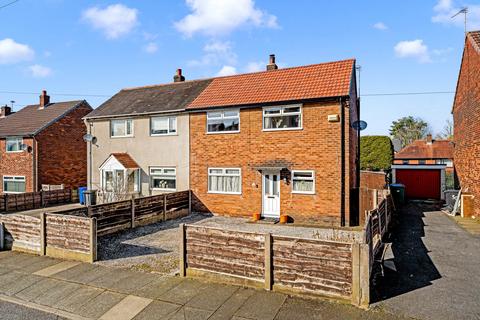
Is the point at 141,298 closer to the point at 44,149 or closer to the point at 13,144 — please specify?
the point at 44,149

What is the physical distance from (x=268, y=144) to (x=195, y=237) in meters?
7.89

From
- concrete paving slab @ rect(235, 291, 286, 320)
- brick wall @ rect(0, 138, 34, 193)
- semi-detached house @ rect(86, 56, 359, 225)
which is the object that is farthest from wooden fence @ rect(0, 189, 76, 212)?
concrete paving slab @ rect(235, 291, 286, 320)

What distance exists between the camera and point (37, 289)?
6840mm

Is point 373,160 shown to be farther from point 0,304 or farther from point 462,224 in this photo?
point 0,304

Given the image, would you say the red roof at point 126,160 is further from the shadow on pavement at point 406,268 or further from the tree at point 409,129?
the tree at point 409,129

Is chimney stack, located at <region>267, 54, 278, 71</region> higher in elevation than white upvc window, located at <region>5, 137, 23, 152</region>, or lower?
higher

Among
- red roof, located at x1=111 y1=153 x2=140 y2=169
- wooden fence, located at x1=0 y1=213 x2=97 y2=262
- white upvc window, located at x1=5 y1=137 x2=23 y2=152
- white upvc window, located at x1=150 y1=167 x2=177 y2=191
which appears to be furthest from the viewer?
white upvc window, located at x1=5 y1=137 x2=23 y2=152

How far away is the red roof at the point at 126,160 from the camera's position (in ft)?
56.7

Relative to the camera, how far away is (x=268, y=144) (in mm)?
14188

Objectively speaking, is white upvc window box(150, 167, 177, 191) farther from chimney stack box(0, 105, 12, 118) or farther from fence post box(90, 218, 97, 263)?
chimney stack box(0, 105, 12, 118)

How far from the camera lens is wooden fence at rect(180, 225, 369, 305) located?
220 inches

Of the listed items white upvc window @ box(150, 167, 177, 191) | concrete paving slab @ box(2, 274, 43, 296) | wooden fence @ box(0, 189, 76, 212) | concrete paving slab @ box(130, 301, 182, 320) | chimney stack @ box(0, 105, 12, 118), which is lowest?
concrete paving slab @ box(2, 274, 43, 296)

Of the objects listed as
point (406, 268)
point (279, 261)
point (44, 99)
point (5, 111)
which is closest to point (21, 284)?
point (279, 261)

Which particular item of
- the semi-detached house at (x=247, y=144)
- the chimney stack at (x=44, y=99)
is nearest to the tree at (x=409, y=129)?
the semi-detached house at (x=247, y=144)
